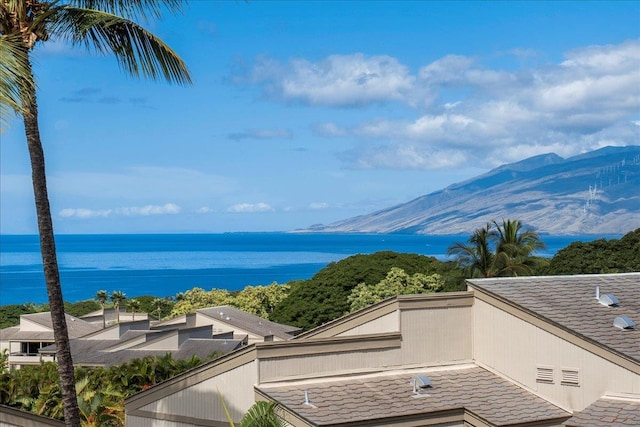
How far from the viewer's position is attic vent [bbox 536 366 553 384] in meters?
20.4

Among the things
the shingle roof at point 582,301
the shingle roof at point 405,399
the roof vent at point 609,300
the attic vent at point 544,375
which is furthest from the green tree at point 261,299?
the attic vent at point 544,375

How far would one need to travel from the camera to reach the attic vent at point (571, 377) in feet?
65.4

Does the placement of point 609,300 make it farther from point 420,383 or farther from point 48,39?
point 48,39

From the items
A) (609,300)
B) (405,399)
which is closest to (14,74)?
(405,399)

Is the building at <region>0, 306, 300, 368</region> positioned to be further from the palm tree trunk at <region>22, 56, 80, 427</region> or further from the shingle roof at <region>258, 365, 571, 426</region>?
the palm tree trunk at <region>22, 56, 80, 427</region>

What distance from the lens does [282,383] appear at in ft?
64.9

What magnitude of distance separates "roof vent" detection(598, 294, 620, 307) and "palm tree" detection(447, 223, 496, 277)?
49503mm

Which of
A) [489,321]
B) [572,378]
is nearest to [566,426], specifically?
[572,378]

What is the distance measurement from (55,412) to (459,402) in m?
13.7

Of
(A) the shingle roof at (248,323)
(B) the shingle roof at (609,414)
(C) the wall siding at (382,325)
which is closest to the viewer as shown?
(B) the shingle roof at (609,414)

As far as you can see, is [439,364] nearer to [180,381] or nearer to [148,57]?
[180,381]

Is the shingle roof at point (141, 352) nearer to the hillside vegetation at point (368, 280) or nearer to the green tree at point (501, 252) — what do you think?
the green tree at point (501, 252)

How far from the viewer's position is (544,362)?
20547 mm

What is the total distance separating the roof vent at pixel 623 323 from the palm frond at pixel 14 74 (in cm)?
1336
